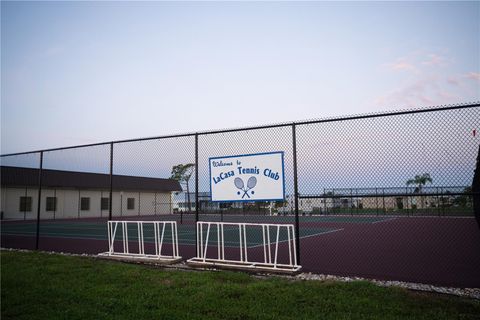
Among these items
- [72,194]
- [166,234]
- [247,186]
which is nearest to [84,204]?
[72,194]

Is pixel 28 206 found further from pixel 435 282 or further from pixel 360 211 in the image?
pixel 435 282

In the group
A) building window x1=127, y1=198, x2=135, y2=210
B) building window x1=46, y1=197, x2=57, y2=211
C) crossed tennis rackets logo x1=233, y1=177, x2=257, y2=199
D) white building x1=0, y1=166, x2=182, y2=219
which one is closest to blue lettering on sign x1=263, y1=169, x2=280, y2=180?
crossed tennis rackets logo x1=233, y1=177, x2=257, y2=199

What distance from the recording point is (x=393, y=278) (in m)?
6.65

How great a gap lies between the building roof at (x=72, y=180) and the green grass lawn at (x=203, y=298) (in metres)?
29.0

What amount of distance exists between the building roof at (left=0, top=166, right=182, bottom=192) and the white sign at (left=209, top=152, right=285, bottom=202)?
2881 cm

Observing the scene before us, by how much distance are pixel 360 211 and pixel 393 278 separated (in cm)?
2941

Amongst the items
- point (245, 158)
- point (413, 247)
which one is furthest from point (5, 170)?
point (413, 247)

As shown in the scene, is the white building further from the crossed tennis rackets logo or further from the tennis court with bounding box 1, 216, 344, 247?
the crossed tennis rackets logo

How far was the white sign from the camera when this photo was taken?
7.63 metres

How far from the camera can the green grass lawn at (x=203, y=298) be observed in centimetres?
458

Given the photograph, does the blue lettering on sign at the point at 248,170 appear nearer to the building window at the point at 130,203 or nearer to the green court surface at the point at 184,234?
the green court surface at the point at 184,234

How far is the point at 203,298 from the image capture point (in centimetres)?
532

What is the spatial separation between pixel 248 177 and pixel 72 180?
1431 inches

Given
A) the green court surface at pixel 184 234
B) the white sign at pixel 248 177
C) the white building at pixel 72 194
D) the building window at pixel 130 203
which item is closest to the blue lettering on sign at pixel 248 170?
the white sign at pixel 248 177
